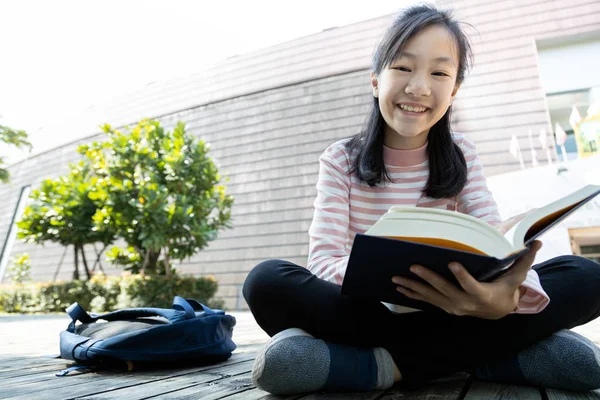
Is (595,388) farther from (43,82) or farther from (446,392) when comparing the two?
(43,82)

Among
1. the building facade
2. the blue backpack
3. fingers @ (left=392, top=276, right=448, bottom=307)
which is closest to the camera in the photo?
fingers @ (left=392, top=276, right=448, bottom=307)

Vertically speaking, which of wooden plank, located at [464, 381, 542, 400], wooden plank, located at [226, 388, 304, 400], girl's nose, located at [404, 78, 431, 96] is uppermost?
girl's nose, located at [404, 78, 431, 96]

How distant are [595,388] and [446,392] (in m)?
0.31

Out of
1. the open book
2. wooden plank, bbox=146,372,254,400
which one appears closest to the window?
wooden plank, bbox=146,372,254,400

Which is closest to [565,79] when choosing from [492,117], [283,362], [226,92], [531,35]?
[531,35]

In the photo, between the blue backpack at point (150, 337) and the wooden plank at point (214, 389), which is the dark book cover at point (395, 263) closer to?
the wooden plank at point (214, 389)

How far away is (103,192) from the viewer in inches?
260

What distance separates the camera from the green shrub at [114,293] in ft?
21.8

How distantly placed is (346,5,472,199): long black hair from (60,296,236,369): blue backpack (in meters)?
0.77

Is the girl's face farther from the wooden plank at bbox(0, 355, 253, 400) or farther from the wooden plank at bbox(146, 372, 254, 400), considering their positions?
the wooden plank at bbox(0, 355, 253, 400)

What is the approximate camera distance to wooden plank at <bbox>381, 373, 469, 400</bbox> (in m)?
0.92

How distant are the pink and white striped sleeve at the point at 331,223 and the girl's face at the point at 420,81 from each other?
0.20 m

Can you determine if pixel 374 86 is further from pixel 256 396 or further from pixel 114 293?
pixel 114 293

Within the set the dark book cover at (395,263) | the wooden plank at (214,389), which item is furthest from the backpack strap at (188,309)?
the dark book cover at (395,263)
